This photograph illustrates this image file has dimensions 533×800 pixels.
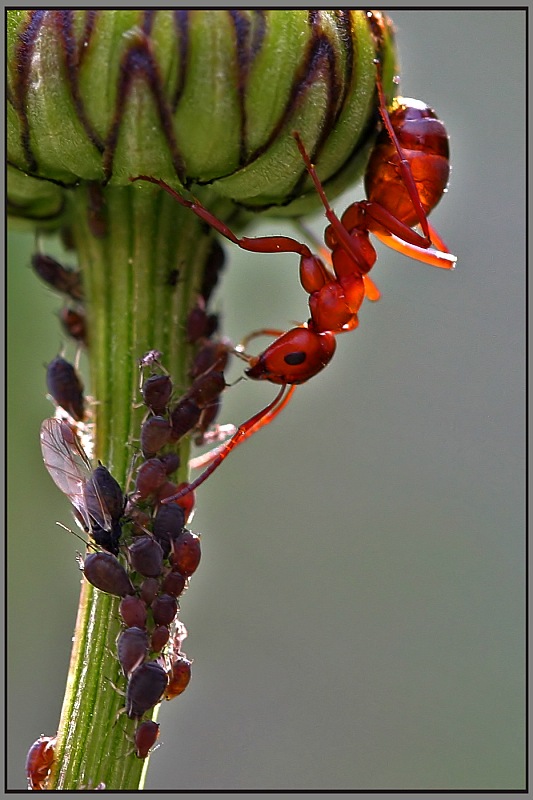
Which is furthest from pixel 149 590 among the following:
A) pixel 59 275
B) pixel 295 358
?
pixel 59 275

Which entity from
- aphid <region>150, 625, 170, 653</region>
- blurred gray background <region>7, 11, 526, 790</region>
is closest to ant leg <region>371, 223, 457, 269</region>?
aphid <region>150, 625, 170, 653</region>

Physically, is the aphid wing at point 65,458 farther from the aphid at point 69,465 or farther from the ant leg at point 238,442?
the ant leg at point 238,442

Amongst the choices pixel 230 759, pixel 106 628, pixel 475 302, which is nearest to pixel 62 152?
Result: pixel 106 628

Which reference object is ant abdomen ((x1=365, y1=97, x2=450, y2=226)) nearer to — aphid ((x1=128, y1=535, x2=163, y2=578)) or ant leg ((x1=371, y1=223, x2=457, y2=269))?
ant leg ((x1=371, y1=223, x2=457, y2=269))

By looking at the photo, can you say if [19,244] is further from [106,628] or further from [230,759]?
[230,759]

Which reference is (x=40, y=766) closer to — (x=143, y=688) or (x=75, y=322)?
(x=143, y=688)

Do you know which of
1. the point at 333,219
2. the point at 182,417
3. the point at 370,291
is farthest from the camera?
the point at 370,291
